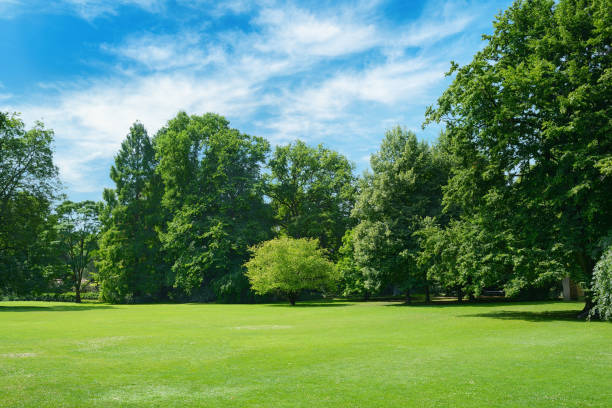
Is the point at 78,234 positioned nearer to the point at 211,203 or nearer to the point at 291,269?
the point at 211,203

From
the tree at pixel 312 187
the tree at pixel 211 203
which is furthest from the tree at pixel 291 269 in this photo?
the tree at pixel 312 187

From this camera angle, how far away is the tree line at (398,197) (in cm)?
2267

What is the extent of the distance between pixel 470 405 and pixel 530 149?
20676 millimetres

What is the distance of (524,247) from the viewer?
24.2 meters

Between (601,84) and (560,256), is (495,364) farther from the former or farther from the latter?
(601,84)

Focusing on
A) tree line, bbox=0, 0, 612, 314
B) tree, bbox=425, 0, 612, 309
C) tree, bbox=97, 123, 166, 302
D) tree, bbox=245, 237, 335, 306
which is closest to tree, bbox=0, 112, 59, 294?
tree line, bbox=0, 0, 612, 314

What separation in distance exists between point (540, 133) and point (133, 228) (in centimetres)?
5510

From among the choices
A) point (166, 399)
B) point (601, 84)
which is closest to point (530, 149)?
point (601, 84)

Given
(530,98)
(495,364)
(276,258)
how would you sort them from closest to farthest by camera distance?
1. (495,364)
2. (530,98)
3. (276,258)

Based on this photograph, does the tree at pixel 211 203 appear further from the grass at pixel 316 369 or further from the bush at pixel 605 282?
the bush at pixel 605 282

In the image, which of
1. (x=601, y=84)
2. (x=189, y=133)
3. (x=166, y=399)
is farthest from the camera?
(x=189, y=133)

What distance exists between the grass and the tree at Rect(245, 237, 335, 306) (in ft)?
88.7

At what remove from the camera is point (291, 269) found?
45.6m

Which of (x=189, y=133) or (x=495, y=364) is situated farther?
(x=189, y=133)
